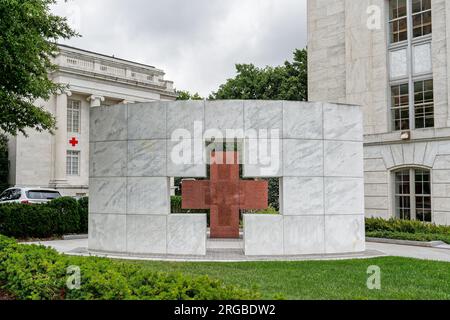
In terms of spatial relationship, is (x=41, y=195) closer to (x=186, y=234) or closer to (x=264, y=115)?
(x=186, y=234)

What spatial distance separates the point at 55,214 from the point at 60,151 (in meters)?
21.0

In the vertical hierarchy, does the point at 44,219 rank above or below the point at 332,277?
above

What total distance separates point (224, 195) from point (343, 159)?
4134 mm

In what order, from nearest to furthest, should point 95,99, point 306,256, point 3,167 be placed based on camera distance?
point 306,256
point 3,167
point 95,99

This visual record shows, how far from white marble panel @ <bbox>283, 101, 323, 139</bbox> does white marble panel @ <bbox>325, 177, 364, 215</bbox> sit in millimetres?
1325

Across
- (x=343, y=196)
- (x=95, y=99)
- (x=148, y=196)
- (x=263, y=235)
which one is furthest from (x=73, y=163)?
(x=343, y=196)

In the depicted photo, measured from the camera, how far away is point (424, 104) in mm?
21156

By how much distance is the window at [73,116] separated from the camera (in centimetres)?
4112

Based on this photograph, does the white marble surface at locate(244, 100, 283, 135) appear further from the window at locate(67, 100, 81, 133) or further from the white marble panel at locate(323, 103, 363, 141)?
the window at locate(67, 100, 81, 133)

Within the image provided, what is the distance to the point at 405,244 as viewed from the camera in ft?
56.8

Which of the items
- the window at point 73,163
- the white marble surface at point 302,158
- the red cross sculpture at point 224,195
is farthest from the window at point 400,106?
the window at point 73,163

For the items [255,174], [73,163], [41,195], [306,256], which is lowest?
[306,256]

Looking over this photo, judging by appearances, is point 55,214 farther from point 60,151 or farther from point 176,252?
point 60,151
